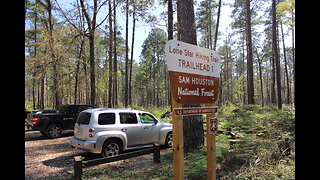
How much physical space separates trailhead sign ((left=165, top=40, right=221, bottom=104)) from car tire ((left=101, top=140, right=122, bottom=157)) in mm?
4819

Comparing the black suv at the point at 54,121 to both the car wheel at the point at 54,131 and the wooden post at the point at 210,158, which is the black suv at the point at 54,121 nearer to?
the car wheel at the point at 54,131

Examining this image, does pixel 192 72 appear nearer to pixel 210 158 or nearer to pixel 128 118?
Answer: pixel 210 158

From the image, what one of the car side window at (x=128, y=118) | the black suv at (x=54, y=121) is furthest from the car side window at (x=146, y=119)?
the black suv at (x=54, y=121)

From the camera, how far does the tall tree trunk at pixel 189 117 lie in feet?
22.3

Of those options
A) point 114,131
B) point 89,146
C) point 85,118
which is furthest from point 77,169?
point 85,118

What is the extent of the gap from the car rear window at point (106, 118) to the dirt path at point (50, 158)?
1515 millimetres

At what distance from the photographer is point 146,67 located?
5250 centimetres

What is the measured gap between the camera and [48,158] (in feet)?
26.7

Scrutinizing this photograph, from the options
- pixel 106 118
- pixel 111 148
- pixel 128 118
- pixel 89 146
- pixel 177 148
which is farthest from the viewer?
pixel 128 118

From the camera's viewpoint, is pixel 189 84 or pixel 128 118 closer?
pixel 189 84

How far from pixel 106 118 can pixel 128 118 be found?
95 cm

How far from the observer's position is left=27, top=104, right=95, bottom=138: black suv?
11547mm

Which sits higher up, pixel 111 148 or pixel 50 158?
pixel 111 148
